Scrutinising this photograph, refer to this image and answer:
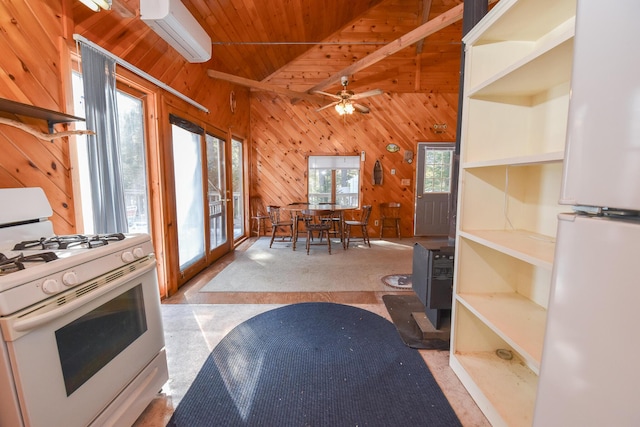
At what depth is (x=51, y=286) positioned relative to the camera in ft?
2.99

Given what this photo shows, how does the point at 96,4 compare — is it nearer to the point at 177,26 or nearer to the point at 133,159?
the point at 177,26

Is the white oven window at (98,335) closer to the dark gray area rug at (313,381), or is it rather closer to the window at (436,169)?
the dark gray area rug at (313,381)

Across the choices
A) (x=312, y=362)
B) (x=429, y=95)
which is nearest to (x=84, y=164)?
(x=312, y=362)

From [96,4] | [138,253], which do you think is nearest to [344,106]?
[96,4]

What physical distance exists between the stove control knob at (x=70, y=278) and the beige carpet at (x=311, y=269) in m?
2.08

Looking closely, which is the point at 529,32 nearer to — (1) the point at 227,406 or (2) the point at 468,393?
(2) the point at 468,393

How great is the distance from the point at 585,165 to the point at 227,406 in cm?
180

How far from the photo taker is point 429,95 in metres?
5.70

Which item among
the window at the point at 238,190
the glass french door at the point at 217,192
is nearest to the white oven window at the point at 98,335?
the glass french door at the point at 217,192

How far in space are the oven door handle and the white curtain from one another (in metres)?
0.82

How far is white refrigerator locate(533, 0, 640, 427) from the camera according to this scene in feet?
1.86

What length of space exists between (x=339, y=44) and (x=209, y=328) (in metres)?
4.84

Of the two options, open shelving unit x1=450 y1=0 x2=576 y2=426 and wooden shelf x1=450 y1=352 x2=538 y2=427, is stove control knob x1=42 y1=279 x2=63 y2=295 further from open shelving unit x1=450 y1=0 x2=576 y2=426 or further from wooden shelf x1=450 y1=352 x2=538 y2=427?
wooden shelf x1=450 y1=352 x2=538 y2=427

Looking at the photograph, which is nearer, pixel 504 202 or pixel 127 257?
pixel 127 257
